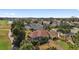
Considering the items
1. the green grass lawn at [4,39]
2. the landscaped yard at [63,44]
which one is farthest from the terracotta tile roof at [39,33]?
the green grass lawn at [4,39]

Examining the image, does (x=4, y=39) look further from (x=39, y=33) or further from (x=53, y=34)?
(x=53, y=34)

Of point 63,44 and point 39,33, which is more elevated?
point 39,33

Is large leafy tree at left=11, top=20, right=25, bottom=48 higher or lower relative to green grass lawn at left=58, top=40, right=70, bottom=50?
higher

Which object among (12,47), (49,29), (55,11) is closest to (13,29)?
(12,47)

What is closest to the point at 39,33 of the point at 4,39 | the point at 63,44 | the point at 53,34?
the point at 53,34

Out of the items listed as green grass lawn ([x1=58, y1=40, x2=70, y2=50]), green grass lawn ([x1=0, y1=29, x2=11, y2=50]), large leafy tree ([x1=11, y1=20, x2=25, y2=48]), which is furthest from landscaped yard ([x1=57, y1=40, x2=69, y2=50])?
green grass lawn ([x1=0, y1=29, x2=11, y2=50])

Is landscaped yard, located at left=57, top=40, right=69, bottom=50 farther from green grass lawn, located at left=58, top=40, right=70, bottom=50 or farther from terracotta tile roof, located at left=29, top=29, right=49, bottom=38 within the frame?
terracotta tile roof, located at left=29, top=29, right=49, bottom=38

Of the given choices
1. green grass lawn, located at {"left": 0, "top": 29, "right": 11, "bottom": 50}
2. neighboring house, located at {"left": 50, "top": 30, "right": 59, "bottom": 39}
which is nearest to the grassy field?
green grass lawn, located at {"left": 0, "top": 29, "right": 11, "bottom": 50}

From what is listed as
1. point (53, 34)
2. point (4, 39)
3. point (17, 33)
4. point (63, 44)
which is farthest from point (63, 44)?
point (4, 39)

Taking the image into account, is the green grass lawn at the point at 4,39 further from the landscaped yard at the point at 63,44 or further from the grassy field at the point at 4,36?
the landscaped yard at the point at 63,44

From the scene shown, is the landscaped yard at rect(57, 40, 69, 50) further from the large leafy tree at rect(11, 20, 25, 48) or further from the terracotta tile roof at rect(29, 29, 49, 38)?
the large leafy tree at rect(11, 20, 25, 48)

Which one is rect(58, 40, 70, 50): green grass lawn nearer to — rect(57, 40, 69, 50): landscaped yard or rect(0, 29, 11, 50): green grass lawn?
rect(57, 40, 69, 50): landscaped yard

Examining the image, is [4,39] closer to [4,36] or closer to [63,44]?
[4,36]
